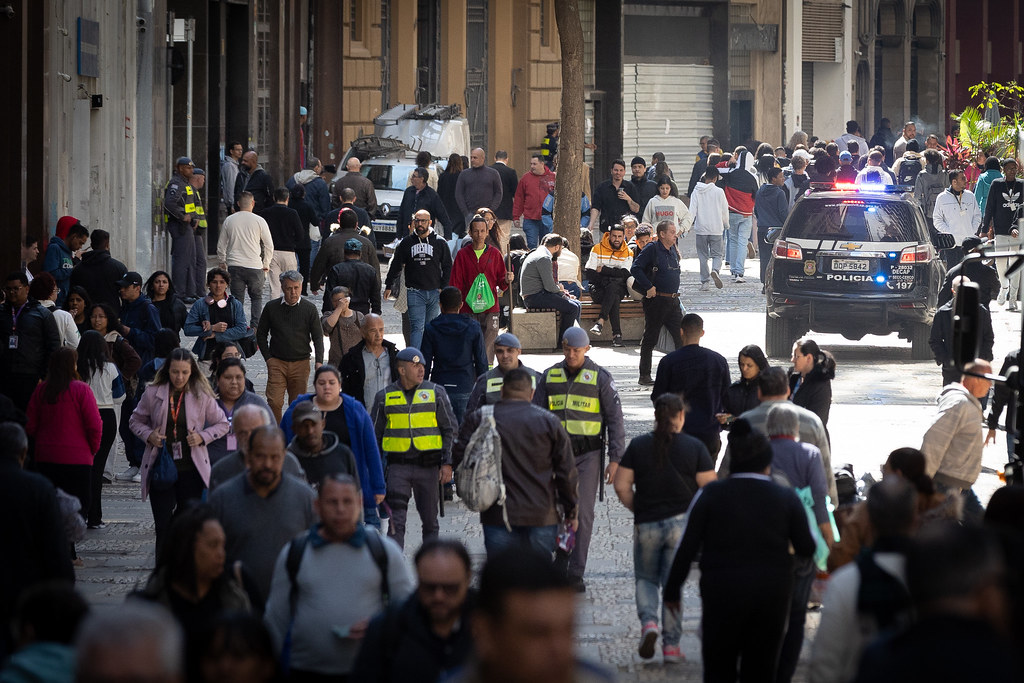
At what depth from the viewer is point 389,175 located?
93.6 ft

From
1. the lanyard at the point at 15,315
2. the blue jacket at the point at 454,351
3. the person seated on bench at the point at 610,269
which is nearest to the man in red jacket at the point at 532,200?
Result: the person seated on bench at the point at 610,269

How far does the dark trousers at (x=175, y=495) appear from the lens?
9.66m

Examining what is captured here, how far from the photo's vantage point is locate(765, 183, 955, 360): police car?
1744 cm

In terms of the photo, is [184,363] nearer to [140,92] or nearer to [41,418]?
[41,418]

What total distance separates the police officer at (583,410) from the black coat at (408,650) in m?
4.38

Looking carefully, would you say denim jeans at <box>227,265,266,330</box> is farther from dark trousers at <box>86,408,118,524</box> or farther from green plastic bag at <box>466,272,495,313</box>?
dark trousers at <box>86,408,118,524</box>

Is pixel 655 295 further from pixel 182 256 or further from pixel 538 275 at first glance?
pixel 182 256

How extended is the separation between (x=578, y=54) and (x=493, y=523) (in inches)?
492

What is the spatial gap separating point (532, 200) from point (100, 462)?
538 inches

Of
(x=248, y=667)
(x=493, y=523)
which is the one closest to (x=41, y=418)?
(x=493, y=523)

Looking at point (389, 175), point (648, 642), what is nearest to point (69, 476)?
point (648, 642)

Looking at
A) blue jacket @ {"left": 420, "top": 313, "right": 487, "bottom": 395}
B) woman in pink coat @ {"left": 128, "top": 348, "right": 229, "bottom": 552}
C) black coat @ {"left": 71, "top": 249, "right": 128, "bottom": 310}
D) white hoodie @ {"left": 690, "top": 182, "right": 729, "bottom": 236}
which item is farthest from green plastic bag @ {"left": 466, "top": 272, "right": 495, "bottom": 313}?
white hoodie @ {"left": 690, "top": 182, "right": 729, "bottom": 236}

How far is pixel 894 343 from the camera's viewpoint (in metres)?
19.6

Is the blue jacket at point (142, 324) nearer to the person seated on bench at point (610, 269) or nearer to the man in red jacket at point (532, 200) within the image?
the person seated on bench at point (610, 269)
